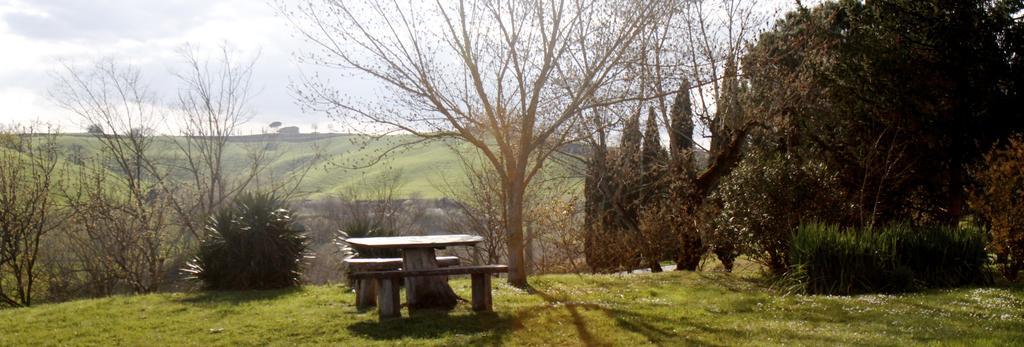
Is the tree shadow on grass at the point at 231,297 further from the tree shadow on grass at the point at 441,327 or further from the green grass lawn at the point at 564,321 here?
the tree shadow on grass at the point at 441,327

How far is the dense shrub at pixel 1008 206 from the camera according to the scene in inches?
514

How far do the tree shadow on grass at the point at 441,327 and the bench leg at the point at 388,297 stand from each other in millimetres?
178

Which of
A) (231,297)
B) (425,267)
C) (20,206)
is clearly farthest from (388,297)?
(20,206)

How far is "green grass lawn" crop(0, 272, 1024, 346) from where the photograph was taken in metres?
A: 8.43

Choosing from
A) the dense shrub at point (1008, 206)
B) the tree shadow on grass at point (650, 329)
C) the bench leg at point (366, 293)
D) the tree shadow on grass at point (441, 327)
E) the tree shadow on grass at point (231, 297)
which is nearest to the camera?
the tree shadow on grass at point (650, 329)

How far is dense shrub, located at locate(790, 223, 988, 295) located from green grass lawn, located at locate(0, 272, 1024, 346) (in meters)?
0.86

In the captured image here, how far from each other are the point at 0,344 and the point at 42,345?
60cm

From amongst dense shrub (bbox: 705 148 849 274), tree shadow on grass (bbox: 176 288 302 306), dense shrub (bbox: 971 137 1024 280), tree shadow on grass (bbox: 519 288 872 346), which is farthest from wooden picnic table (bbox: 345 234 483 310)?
dense shrub (bbox: 971 137 1024 280)

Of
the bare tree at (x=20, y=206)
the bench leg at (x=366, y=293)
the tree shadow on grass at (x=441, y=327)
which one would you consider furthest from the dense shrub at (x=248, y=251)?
the bare tree at (x=20, y=206)

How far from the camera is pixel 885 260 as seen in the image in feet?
42.1

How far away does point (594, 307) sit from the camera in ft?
36.2

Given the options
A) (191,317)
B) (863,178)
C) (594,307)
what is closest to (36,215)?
(191,317)

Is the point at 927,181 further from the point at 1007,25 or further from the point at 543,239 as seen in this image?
the point at 543,239

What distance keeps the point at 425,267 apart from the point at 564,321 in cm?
219
